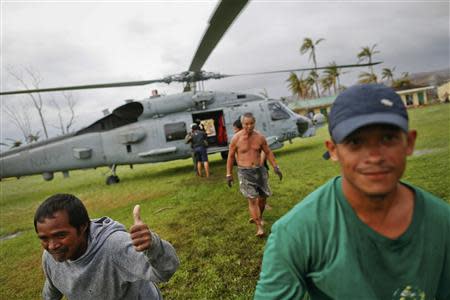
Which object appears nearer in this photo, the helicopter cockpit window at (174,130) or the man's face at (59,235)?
the man's face at (59,235)

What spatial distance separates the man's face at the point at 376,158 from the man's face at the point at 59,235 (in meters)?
1.46

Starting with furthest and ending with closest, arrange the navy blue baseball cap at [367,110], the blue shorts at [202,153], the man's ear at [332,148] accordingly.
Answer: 1. the blue shorts at [202,153]
2. the man's ear at [332,148]
3. the navy blue baseball cap at [367,110]

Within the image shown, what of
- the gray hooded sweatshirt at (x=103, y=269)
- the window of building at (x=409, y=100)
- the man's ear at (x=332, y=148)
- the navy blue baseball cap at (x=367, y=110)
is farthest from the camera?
the window of building at (x=409, y=100)

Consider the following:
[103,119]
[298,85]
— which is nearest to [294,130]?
[103,119]

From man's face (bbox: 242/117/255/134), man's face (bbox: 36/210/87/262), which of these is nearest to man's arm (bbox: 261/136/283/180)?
man's face (bbox: 242/117/255/134)

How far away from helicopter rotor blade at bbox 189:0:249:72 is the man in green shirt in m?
3.53

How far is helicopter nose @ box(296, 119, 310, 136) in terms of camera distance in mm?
12914

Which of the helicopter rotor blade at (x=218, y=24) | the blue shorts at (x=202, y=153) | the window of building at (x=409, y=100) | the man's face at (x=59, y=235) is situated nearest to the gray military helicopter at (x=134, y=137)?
the blue shorts at (x=202, y=153)

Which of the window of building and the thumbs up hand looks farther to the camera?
the window of building

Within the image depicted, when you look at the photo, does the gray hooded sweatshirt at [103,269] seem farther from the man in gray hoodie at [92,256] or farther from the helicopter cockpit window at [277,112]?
the helicopter cockpit window at [277,112]

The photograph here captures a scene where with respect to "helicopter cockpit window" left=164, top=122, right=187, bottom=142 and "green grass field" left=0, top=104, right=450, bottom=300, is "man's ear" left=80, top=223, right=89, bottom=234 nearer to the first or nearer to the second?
"green grass field" left=0, top=104, right=450, bottom=300

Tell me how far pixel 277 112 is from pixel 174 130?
159 inches

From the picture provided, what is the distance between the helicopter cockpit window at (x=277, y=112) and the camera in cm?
1241

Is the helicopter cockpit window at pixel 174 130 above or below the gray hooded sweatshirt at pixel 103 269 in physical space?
above
